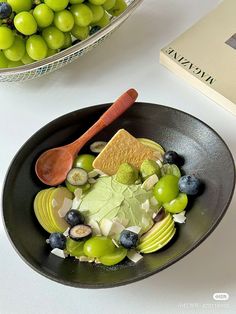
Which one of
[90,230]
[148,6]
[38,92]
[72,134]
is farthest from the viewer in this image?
[148,6]

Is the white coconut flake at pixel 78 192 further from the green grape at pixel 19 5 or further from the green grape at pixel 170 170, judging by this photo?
the green grape at pixel 19 5

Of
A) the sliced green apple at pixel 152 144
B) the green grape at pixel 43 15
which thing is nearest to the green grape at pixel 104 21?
the green grape at pixel 43 15

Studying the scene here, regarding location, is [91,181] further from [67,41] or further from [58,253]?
[67,41]

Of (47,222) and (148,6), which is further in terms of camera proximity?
(148,6)

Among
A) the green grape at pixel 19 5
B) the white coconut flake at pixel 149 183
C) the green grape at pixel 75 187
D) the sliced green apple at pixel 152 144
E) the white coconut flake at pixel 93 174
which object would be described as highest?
the green grape at pixel 19 5

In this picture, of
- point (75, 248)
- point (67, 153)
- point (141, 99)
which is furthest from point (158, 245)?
point (141, 99)

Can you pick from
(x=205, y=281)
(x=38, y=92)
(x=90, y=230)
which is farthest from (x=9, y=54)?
(x=205, y=281)

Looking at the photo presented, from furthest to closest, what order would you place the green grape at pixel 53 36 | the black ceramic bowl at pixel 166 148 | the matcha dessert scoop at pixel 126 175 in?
1. the green grape at pixel 53 36
2. the matcha dessert scoop at pixel 126 175
3. the black ceramic bowl at pixel 166 148

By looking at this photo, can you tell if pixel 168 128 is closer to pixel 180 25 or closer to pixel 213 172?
pixel 213 172
